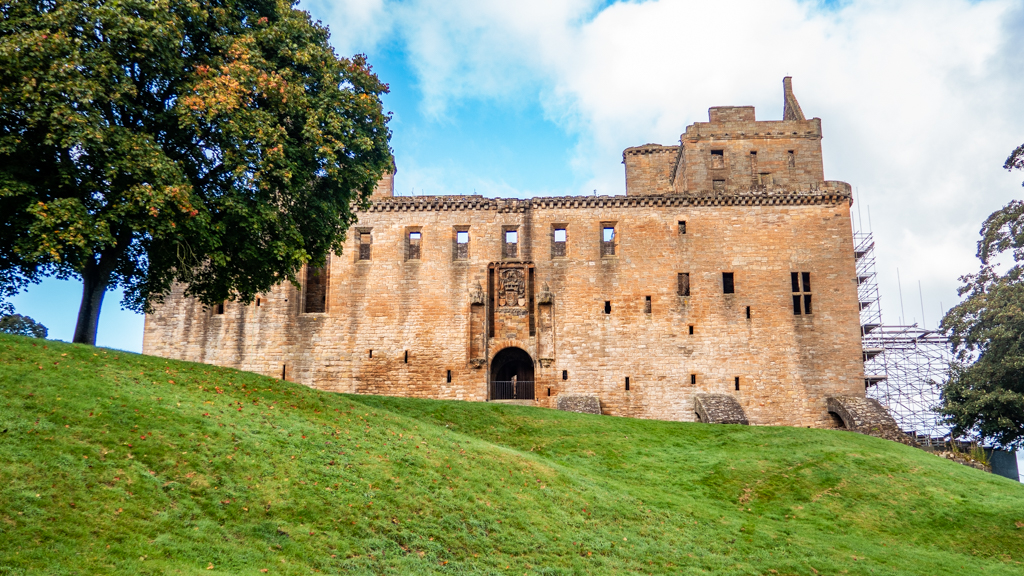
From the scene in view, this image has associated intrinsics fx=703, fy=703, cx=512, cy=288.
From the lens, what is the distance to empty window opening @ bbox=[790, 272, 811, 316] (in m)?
36.6

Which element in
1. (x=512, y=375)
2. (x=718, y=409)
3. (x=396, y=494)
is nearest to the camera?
(x=396, y=494)

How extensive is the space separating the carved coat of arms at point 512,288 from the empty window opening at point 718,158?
12.6 m

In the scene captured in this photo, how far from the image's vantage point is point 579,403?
3459 cm

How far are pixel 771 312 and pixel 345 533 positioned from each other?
2891 centimetres

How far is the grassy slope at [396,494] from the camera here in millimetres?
11093

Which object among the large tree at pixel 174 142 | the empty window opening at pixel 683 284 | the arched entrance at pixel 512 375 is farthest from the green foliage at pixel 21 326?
the empty window opening at pixel 683 284

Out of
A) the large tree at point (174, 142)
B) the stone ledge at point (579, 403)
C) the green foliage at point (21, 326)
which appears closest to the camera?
the large tree at point (174, 142)

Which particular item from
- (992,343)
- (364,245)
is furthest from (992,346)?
(364,245)

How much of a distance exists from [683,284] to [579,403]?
8.60 meters

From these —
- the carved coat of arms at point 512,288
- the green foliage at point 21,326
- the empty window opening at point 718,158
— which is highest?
the empty window opening at point 718,158

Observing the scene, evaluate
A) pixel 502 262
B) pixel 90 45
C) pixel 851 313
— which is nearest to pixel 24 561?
pixel 90 45

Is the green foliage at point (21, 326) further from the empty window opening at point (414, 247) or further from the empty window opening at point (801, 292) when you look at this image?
the empty window opening at point (801, 292)

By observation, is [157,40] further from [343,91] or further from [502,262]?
[502,262]

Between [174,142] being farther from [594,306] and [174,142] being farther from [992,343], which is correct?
[992,343]
